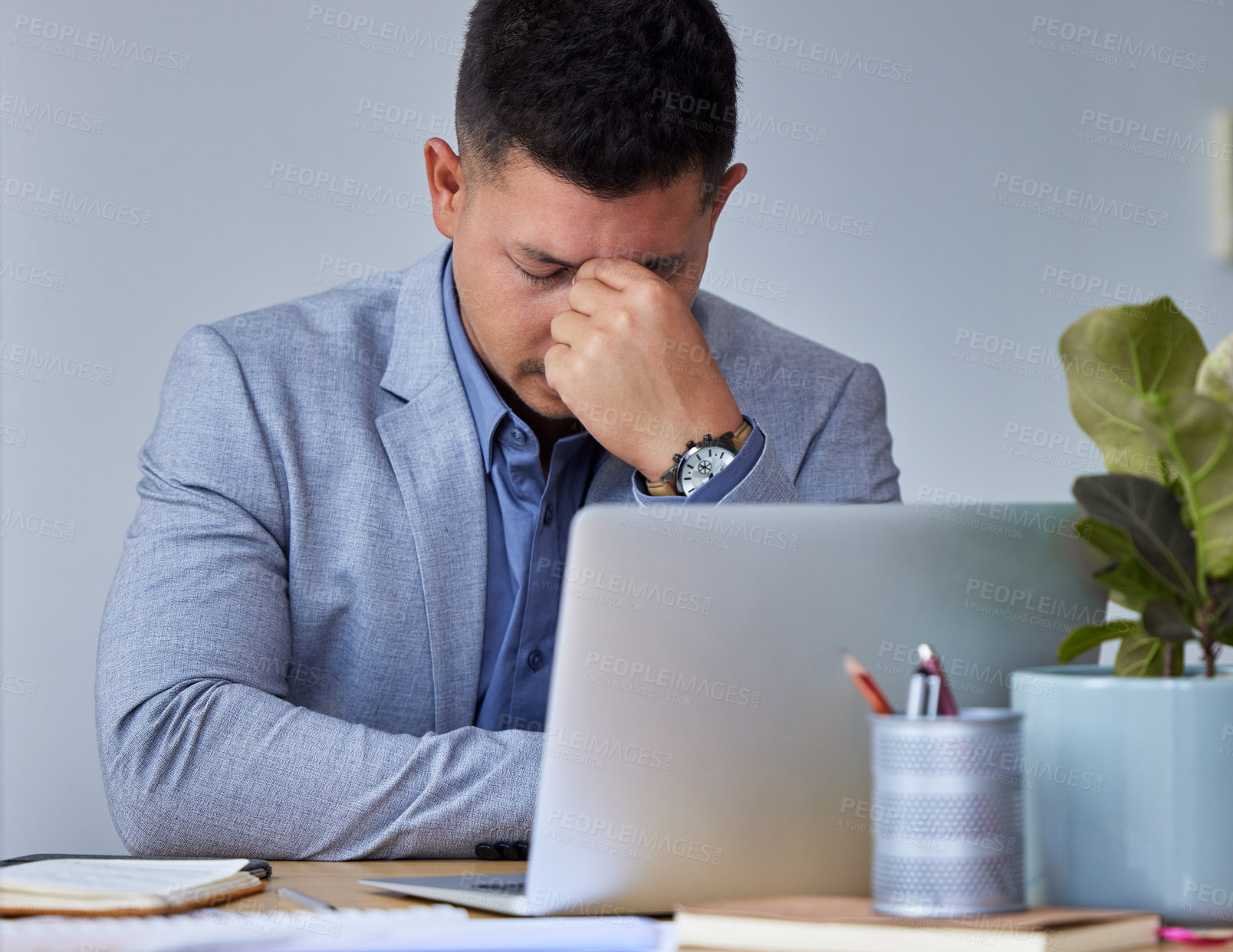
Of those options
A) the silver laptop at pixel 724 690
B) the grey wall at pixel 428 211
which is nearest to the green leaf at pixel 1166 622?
the silver laptop at pixel 724 690

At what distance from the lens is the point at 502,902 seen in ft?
2.38

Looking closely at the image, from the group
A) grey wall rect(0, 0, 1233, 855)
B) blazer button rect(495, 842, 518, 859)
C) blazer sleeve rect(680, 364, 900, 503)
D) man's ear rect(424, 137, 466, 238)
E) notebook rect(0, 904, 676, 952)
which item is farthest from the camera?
grey wall rect(0, 0, 1233, 855)

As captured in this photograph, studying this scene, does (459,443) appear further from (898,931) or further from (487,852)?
(898,931)

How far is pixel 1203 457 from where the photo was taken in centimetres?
69

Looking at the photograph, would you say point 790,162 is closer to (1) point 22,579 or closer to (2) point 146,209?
(2) point 146,209

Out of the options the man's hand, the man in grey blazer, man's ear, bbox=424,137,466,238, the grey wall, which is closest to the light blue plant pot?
the man in grey blazer

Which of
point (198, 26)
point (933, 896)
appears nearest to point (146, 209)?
point (198, 26)

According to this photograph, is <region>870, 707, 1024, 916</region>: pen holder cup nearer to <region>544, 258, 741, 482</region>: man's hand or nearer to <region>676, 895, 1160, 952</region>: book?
<region>676, 895, 1160, 952</region>: book

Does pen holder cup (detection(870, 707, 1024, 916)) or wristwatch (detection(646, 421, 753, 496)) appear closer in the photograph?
pen holder cup (detection(870, 707, 1024, 916))

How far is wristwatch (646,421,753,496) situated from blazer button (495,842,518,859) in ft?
1.28

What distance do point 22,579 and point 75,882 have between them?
151 cm

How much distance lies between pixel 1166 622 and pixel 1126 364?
0.53ft

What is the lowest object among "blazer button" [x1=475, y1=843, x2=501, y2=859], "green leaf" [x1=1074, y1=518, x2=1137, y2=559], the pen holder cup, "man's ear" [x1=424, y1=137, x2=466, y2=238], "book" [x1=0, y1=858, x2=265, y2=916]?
"book" [x1=0, y1=858, x2=265, y2=916]

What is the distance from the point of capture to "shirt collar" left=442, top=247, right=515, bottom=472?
4.90ft
